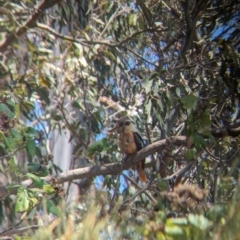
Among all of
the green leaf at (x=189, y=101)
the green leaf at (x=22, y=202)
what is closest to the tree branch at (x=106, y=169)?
the green leaf at (x=189, y=101)

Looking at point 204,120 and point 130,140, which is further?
point 130,140

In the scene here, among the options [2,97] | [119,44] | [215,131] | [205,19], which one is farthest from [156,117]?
[119,44]

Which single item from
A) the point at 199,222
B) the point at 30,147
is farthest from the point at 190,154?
the point at 199,222

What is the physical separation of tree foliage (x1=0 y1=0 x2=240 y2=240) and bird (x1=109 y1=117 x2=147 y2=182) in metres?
0.09

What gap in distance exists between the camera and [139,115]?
19.4ft

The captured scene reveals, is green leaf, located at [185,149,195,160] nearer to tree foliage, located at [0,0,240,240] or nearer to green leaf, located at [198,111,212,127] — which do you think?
tree foliage, located at [0,0,240,240]

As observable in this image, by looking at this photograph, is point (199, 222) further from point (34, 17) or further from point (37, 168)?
point (34, 17)

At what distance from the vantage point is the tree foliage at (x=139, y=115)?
2.80m

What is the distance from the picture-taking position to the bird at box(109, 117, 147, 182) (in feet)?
19.0

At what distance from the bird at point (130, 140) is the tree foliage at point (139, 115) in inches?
3.5

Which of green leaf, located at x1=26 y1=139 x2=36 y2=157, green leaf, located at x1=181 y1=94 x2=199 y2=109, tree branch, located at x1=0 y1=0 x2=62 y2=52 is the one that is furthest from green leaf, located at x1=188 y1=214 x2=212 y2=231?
tree branch, located at x1=0 y1=0 x2=62 y2=52

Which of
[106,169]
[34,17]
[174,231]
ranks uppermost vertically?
[34,17]

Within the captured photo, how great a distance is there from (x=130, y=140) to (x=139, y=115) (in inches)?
9.2

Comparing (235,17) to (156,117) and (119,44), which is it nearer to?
(156,117)
